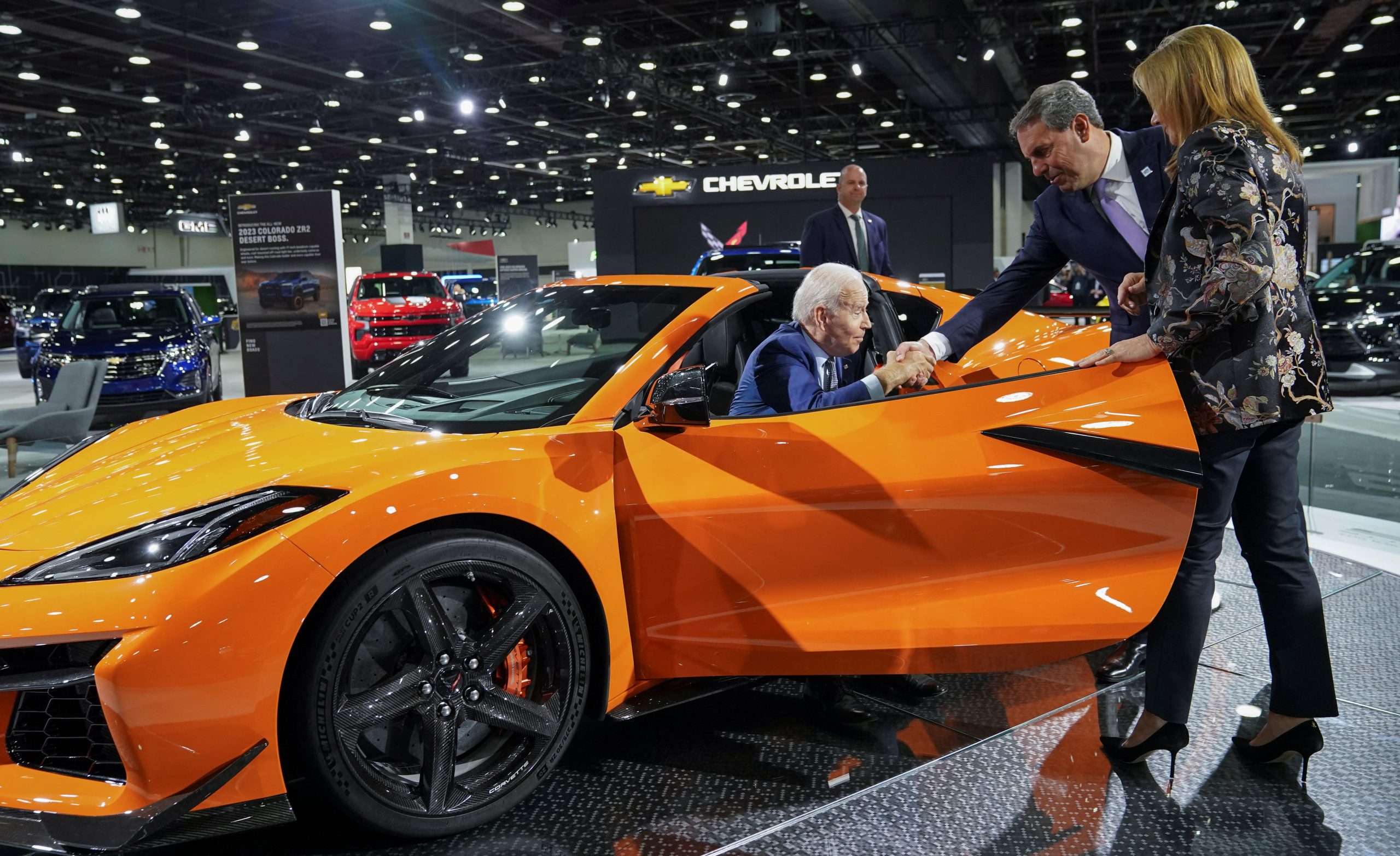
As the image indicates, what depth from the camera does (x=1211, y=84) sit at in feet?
6.67

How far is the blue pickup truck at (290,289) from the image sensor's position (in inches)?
356

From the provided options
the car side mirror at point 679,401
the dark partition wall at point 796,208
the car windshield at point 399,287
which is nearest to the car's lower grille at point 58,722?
the car side mirror at point 679,401

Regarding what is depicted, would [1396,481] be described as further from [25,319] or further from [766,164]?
[25,319]

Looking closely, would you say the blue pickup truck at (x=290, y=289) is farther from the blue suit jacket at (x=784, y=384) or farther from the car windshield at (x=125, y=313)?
the blue suit jacket at (x=784, y=384)

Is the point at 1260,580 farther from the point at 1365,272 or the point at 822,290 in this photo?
the point at 1365,272

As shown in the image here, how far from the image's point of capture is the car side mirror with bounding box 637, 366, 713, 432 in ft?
6.99

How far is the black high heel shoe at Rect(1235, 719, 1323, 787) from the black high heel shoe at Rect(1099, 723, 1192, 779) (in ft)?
0.56

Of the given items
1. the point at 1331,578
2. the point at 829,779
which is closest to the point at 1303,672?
the point at 829,779

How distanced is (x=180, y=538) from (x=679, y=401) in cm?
99

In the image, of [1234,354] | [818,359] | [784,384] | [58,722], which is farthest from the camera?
[818,359]

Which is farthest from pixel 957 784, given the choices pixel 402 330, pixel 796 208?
pixel 796 208

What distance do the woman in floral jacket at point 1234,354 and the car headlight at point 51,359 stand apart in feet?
32.3

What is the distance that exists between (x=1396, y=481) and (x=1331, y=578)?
0.84 m

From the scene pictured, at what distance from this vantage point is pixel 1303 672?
223 cm
